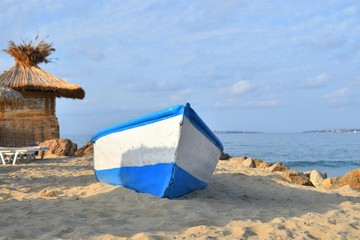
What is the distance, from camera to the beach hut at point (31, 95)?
14484 millimetres

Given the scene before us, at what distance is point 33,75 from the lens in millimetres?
15102

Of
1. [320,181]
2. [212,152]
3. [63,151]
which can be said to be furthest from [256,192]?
[63,151]

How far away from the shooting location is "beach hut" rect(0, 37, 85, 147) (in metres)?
14.5

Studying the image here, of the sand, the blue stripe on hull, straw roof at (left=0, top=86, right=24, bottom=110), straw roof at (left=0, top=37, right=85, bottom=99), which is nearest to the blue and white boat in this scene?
the blue stripe on hull

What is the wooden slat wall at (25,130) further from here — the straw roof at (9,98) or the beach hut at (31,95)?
the straw roof at (9,98)

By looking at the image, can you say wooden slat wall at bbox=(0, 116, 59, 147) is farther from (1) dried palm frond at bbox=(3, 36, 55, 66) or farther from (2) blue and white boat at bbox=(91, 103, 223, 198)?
(2) blue and white boat at bbox=(91, 103, 223, 198)

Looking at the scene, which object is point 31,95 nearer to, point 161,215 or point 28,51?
point 28,51

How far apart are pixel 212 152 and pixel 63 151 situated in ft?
30.4

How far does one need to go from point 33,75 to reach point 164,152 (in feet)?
37.8

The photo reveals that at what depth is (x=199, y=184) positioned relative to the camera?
6.10 m

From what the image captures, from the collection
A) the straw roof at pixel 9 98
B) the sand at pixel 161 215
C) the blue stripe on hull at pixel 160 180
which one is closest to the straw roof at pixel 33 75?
the straw roof at pixel 9 98

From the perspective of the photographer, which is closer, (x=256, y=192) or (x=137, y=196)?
(x=137, y=196)

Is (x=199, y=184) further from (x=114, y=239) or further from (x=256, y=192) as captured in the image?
(x=114, y=239)

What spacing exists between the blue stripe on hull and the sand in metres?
0.17
